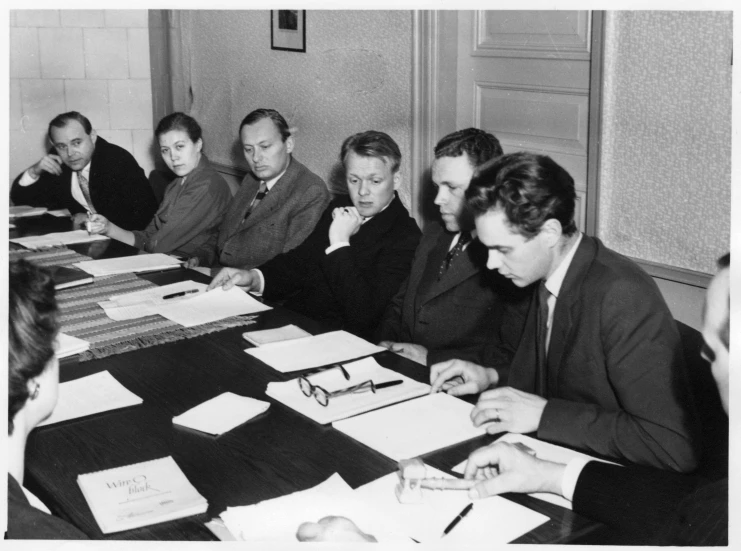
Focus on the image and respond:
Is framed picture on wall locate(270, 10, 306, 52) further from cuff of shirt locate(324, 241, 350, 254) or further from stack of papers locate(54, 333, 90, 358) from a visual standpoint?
stack of papers locate(54, 333, 90, 358)

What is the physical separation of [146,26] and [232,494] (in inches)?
179

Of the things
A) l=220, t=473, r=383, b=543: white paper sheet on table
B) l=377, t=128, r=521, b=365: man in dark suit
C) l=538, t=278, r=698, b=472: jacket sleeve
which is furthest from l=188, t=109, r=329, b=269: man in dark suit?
l=220, t=473, r=383, b=543: white paper sheet on table

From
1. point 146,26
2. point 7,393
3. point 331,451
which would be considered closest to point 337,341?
point 331,451

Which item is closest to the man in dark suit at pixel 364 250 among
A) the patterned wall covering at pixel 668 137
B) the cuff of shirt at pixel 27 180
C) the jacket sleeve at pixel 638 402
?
the patterned wall covering at pixel 668 137

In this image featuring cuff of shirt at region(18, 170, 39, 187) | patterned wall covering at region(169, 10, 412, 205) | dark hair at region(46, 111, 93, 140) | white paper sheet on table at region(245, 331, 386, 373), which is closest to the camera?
white paper sheet on table at region(245, 331, 386, 373)

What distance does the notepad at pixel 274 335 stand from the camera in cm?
205

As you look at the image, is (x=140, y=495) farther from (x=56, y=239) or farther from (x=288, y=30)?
(x=288, y=30)

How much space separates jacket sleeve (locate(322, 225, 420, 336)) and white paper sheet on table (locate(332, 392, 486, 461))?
0.96 m

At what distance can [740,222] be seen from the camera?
155 centimetres

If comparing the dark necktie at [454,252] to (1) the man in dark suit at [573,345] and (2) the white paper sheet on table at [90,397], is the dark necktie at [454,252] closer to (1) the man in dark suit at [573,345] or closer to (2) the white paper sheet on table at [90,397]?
(1) the man in dark suit at [573,345]

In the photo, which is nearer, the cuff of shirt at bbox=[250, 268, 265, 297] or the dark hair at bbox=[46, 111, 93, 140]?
the cuff of shirt at bbox=[250, 268, 265, 297]

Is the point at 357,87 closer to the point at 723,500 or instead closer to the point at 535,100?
the point at 535,100

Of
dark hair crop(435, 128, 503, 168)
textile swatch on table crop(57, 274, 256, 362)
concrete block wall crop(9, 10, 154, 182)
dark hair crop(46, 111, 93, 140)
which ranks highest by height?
concrete block wall crop(9, 10, 154, 182)

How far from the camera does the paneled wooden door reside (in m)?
2.73
